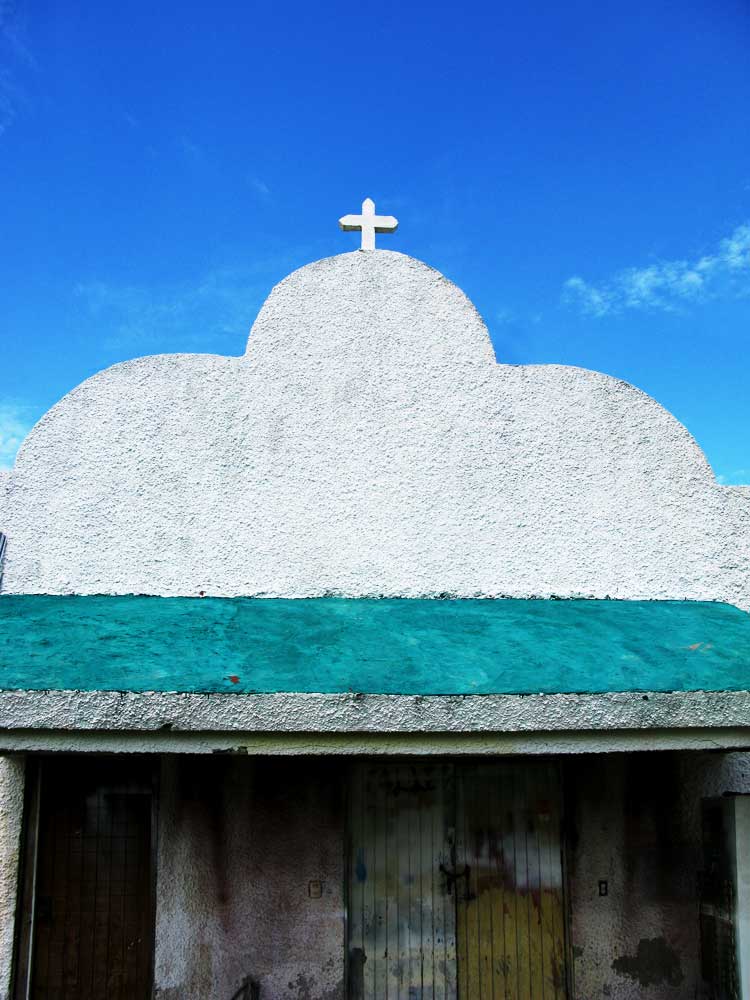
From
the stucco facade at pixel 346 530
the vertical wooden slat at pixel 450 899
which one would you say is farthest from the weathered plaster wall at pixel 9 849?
the vertical wooden slat at pixel 450 899

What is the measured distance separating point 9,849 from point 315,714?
107 inches

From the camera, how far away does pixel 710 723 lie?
16.7 ft

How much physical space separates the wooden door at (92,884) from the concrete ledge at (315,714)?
5.44 feet

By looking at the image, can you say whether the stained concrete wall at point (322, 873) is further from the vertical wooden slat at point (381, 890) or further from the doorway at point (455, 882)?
Answer: the vertical wooden slat at point (381, 890)

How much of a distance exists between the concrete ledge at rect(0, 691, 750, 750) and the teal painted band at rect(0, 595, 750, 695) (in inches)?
2.5

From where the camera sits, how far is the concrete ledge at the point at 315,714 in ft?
15.4

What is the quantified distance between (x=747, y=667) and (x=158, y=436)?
4.59m

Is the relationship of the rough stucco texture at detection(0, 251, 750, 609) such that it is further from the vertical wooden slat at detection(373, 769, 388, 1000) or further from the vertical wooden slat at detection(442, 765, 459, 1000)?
the vertical wooden slat at detection(373, 769, 388, 1000)

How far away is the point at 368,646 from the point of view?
5438 mm

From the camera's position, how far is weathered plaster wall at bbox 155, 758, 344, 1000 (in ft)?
20.3

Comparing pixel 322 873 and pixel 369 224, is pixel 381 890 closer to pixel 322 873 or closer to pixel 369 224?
pixel 322 873

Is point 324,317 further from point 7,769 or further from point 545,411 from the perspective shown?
point 7,769

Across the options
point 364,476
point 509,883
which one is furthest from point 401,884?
point 364,476

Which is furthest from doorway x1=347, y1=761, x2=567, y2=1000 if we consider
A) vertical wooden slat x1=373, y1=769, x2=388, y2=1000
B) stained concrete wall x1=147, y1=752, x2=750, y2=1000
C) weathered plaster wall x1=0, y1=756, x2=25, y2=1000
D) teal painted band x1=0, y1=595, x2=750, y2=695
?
weathered plaster wall x1=0, y1=756, x2=25, y2=1000
